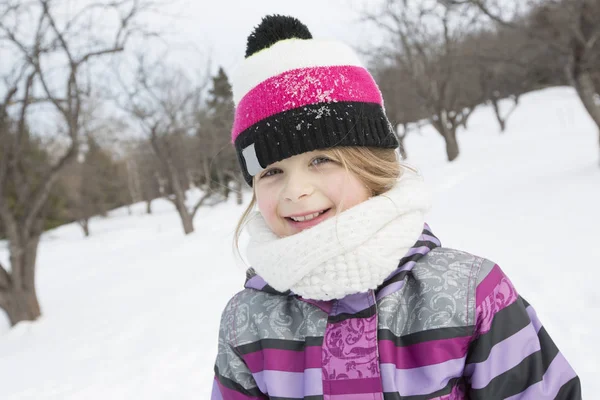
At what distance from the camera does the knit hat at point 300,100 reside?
1071 millimetres

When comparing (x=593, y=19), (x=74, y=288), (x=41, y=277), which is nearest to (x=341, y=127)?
(x=593, y=19)

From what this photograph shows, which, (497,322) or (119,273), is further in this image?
(119,273)

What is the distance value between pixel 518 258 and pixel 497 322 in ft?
10.4

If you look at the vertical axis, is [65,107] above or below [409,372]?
above

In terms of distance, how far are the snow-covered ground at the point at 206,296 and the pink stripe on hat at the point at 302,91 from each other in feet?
2.54

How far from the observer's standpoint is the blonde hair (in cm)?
109

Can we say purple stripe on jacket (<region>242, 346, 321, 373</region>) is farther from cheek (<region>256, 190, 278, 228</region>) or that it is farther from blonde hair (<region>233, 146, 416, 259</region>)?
blonde hair (<region>233, 146, 416, 259</region>)

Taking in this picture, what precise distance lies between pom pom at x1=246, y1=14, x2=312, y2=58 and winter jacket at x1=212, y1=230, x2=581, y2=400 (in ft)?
2.42

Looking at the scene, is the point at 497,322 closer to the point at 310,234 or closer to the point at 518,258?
the point at 310,234

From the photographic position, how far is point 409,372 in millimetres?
969

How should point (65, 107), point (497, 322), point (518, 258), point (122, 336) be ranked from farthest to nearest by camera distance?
point (65, 107), point (122, 336), point (518, 258), point (497, 322)

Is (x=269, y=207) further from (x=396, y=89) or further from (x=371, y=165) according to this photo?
(x=396, y=89)

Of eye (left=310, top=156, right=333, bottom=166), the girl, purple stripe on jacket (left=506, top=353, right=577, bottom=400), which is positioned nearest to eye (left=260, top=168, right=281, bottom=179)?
the girl

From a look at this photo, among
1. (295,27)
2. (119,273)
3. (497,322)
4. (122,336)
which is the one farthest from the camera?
(119,273)
